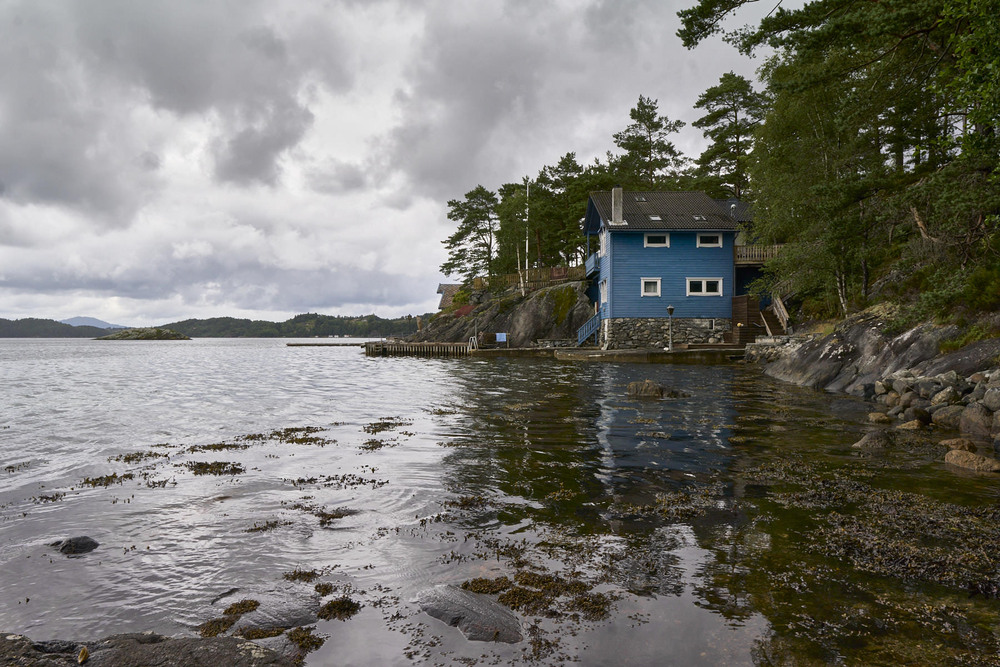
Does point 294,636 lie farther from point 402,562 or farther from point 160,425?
point 160,425

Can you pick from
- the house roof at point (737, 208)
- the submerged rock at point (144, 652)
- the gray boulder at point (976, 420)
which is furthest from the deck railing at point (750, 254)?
the submerged rock at point (144, 652)

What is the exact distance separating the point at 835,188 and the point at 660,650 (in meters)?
20.4

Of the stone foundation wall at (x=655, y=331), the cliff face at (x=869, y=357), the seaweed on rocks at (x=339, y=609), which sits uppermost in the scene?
the stone foundation wall at (x=655, y=331)

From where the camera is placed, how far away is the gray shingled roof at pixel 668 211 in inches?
1567

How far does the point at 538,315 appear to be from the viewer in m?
51.3

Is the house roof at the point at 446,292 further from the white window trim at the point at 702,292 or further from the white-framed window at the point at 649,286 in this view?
the white window trim at the point at 702,292

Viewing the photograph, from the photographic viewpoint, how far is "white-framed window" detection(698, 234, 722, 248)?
4047 cm

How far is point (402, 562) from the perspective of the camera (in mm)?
5680

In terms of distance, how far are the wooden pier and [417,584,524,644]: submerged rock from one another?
47.1 metres

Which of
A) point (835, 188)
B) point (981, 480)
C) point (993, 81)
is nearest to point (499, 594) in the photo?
point (981, 480)

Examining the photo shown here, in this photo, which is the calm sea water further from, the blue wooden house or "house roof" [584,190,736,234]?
"house roof" [584,190,736,234]

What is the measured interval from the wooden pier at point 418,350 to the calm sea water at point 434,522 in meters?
37.2

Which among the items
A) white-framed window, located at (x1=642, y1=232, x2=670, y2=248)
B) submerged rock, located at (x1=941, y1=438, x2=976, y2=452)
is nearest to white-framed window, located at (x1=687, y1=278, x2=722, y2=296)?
white-framed window, located at (x1=642, y1=232, x2=670, y2=248)

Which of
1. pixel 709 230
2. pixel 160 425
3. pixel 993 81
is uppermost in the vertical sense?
pixel 709 230
